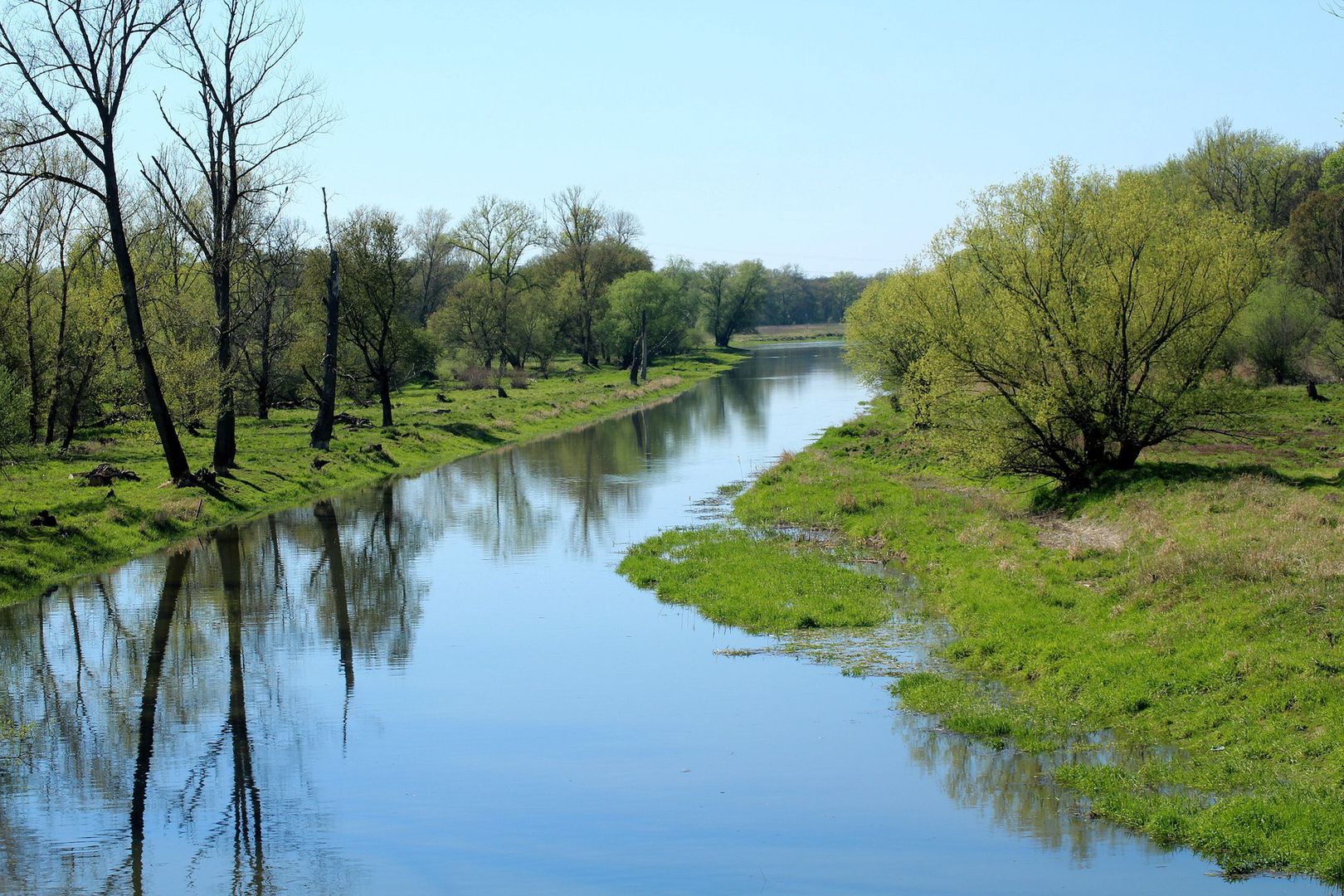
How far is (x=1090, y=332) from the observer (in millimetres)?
23938

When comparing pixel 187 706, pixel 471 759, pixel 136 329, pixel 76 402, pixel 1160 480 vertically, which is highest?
pixel 136 329

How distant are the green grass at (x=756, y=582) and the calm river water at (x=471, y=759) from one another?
1.98ft

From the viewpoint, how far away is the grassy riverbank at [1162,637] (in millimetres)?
10211

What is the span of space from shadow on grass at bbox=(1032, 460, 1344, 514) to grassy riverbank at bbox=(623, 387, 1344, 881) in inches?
2.9

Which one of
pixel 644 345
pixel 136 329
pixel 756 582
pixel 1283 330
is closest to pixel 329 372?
pixel 136 329

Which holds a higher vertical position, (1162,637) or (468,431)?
(468,431)

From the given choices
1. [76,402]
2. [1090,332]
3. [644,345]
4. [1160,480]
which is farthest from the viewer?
[644,345]

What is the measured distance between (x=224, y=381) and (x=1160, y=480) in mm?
22708

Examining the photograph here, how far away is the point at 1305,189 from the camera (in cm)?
6544

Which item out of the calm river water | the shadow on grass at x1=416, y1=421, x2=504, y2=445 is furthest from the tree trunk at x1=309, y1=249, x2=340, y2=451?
the calm river water

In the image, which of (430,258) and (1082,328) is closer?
(1082,328)

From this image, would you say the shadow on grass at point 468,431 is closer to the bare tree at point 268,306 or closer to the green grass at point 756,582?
the bare tree at point 268,306

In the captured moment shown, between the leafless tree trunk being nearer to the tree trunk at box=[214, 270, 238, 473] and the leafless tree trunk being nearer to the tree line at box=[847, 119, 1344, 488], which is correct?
the tree trunk at box=[214, 270, 238, 473]

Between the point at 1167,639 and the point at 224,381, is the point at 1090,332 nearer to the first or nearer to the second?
the point at 1167,639
